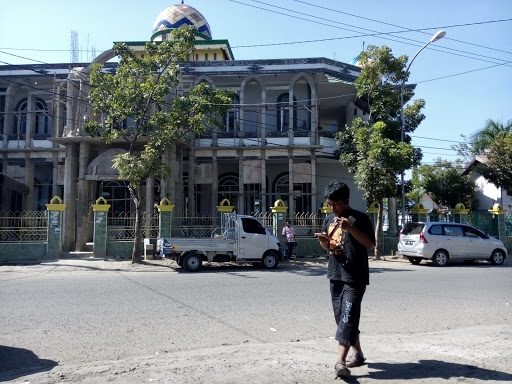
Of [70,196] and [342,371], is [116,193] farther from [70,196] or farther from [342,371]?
[342,371]

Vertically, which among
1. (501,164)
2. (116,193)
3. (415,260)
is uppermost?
(501,164)

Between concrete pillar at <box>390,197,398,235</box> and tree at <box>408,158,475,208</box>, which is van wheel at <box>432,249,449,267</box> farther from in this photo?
tree at <box>408,158,475,208</box>

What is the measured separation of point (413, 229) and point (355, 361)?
13294 millimetres

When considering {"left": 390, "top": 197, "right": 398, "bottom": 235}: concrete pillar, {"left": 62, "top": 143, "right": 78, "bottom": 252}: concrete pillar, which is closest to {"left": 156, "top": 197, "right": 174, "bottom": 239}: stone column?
{"left": 62, "top": 143, "right": 78, "bottom": 252}: concrete pillar

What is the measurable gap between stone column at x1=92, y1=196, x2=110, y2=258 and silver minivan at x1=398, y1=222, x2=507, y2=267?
38.2 ft

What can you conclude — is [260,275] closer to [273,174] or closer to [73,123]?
[73,123]

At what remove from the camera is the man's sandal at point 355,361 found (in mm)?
4824

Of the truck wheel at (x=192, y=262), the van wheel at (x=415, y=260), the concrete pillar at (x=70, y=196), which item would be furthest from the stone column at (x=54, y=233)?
the van wheel at (x=415, y=260)

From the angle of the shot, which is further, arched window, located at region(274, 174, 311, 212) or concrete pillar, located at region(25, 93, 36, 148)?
arched window, located at region(274, 174, 311, 212)

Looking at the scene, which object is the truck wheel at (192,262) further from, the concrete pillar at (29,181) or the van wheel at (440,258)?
the concrete pillar at (29,181)

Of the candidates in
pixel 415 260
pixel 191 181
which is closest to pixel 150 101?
pixel 191 181

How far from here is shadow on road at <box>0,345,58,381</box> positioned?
4875 millimetres

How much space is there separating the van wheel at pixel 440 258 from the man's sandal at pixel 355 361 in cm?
1282

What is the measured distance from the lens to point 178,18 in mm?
28969
